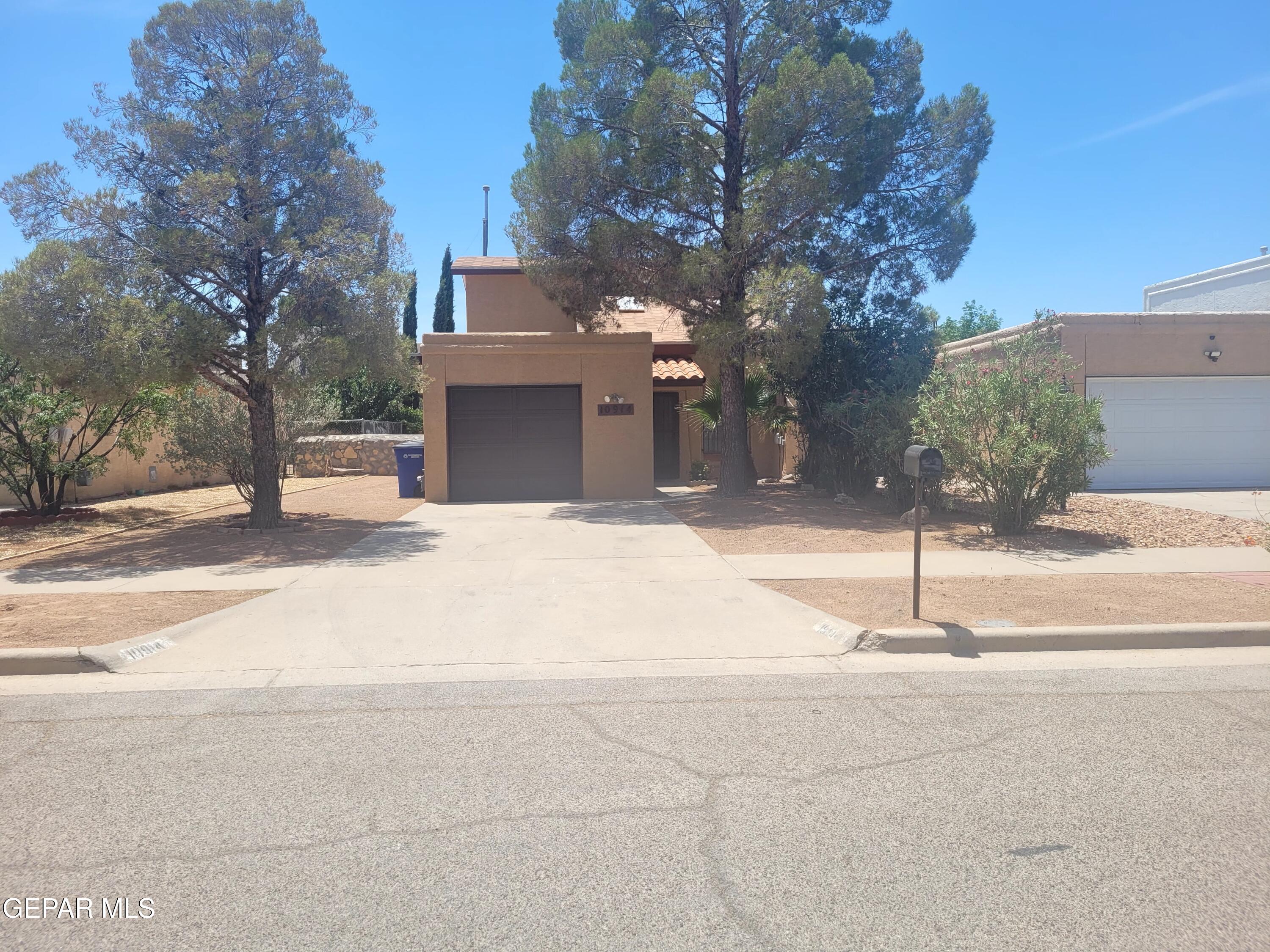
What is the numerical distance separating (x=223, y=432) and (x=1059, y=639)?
12.4 metres

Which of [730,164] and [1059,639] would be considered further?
[730,164]

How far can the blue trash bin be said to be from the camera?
61.4 ft

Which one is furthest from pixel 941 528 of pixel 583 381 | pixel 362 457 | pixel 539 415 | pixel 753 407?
pixel 362 457

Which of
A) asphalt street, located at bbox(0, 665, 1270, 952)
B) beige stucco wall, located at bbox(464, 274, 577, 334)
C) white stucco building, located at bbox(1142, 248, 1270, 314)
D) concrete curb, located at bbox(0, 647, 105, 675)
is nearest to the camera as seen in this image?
asphalt street, located at bbox(0, 665, 1270, 952)

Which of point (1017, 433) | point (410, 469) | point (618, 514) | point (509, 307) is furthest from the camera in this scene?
point (509, 307)

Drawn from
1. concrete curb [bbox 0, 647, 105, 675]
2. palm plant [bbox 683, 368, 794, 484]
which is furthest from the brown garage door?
concrete curb [bbox 0, 647, 105, 675]

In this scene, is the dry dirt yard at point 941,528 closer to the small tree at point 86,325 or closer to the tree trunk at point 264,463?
the tree trunk at point 264,463

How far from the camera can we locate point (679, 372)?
2083cm

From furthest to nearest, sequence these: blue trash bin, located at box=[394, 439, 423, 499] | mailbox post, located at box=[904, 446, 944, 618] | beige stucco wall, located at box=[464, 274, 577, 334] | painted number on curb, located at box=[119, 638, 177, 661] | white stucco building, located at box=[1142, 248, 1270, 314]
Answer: white stucco building, located at box=[1142, 248, 1270, 314]
beige stucco wall, located at box=[464, 274, 577, 334]
blue trash bin, located at box=[394, 439, 423, 499]
mailbox post, located at box=[904, 446, 944, 618]
painted number on curb, located at box=[119, 638, 177, 661]

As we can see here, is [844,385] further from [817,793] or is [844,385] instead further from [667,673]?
[817,793]

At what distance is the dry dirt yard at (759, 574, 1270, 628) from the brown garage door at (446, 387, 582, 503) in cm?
935

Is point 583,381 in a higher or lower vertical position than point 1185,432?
higher

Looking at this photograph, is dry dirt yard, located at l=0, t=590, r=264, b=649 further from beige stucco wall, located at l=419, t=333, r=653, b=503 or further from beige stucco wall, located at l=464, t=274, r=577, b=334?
beige stucco wall, located at l=464, t=274, r=577, b=334

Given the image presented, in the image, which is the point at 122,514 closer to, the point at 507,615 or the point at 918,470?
the point at 507,615
